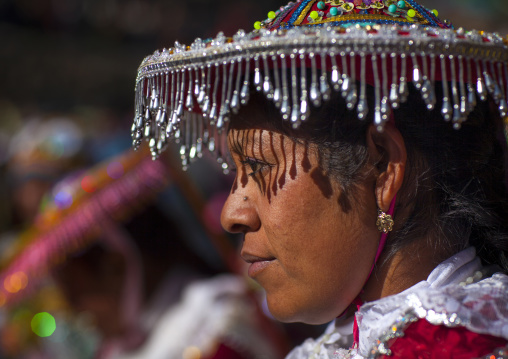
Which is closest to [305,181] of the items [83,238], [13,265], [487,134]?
[487,134]

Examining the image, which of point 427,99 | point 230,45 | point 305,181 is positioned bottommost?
point 305,181

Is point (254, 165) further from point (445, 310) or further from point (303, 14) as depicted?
point (445, 310)

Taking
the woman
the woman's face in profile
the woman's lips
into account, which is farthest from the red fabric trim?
the woman's lips

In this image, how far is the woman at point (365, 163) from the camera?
113 centimetres

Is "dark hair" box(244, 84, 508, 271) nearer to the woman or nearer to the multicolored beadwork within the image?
the woman

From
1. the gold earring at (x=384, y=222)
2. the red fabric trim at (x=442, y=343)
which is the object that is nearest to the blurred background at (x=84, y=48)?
the gold earring at (x=384, y=222)

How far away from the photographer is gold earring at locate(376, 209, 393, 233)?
1.31 metres

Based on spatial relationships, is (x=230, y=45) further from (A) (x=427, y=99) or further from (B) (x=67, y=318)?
(B) (x=67, y=318)

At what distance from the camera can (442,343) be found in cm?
113

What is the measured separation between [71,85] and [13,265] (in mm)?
4495

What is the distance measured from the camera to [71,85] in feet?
24.7

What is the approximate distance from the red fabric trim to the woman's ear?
284mm

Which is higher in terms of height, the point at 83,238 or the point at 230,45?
the point at 230,45

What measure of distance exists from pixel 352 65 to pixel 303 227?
0.38 m
